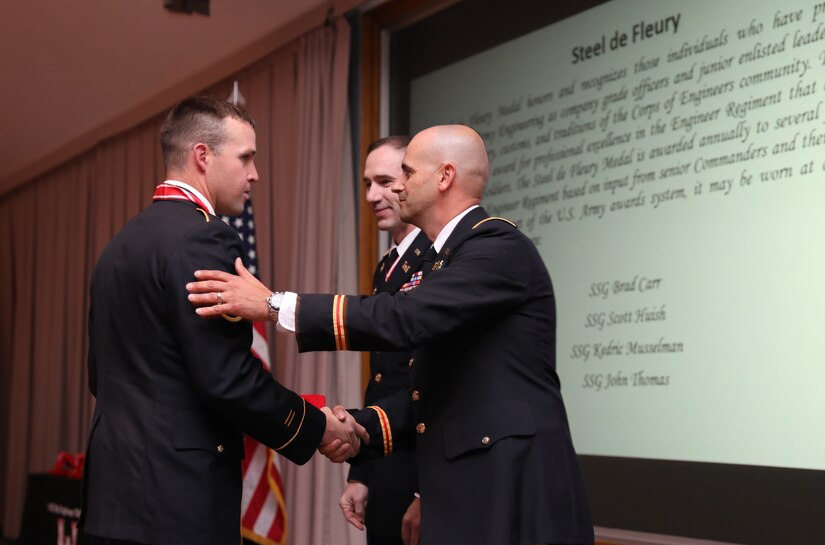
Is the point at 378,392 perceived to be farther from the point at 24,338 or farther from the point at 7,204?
the point at 7,204

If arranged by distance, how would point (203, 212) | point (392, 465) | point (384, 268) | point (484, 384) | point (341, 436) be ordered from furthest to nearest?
point (384, 268), point (392, 465), point (341, 436), point (203, 212), point (484, 384)

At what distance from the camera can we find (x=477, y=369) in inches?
79.7

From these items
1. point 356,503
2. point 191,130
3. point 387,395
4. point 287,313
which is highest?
point 191,130

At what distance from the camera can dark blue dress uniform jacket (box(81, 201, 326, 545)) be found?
6.62 ft

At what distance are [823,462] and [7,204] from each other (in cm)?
817

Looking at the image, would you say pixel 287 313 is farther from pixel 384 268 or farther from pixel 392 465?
pixel 384 268

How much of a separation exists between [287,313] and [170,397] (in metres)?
0.31

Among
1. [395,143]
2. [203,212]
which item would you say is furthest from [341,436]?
[395,143]

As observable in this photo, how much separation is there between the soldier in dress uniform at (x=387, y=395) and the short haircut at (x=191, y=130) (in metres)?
0.53

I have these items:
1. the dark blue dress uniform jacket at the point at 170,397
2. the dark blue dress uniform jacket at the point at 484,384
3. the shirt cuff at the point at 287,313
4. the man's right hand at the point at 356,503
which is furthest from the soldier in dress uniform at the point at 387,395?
the shirt cuff at the point at 287,313

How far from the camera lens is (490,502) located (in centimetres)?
194

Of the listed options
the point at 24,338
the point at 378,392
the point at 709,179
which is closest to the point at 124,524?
the point at 378,392

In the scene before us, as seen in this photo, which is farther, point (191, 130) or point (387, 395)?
point (387, 395)

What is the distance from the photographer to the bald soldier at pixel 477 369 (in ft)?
6.37
